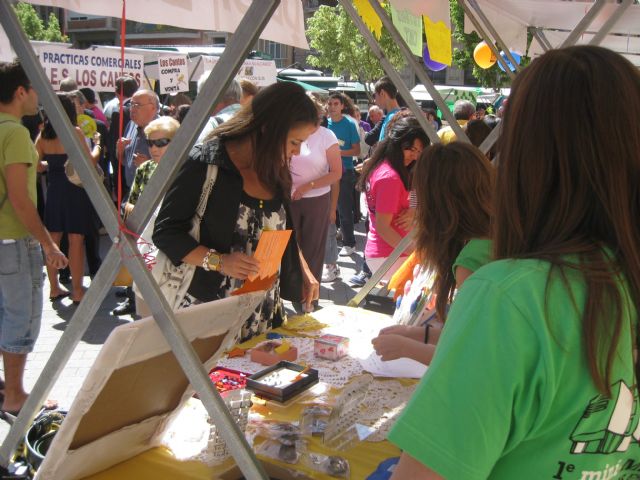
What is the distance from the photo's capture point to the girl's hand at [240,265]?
7.43 feet

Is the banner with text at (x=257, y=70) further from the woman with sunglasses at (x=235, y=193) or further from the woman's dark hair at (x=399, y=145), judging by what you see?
the woman with sunglasses at (x=235, y=193)

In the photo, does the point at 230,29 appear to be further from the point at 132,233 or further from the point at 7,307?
the point at 132,233

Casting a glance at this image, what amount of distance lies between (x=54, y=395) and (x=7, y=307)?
2.38ft

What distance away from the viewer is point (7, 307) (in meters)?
3.25

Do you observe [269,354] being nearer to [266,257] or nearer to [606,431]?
[266,257]

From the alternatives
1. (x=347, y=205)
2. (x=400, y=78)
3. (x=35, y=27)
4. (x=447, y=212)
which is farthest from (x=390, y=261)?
(x=35, y=27)

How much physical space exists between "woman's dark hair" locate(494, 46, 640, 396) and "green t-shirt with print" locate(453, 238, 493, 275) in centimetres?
77

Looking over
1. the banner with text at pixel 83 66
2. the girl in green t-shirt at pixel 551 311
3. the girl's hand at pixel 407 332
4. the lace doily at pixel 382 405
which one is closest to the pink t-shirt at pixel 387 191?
the lace doily at pixel 382 405

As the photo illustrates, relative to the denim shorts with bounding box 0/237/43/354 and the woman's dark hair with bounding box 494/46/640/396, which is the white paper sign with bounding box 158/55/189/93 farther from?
the woman's dark hair with bounding box 494/46/640/396

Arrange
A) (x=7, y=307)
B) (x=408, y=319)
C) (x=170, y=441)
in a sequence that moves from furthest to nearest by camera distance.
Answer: (x=7, y=307) < (x=408, y=319) < (x=170, y=441)

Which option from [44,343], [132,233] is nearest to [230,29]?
[132,233]

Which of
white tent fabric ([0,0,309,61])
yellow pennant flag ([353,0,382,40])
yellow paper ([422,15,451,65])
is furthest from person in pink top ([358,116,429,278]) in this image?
white tent fabric ([0,0,309,61])

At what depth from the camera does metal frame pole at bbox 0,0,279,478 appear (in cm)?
143

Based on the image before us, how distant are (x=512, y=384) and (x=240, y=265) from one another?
159 centimetres
